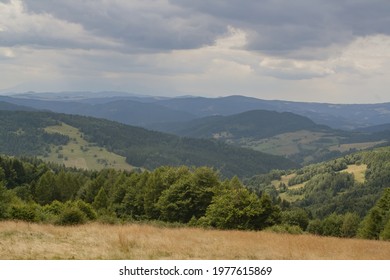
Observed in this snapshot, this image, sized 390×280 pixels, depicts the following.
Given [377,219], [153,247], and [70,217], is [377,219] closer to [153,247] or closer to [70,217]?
[70,217]

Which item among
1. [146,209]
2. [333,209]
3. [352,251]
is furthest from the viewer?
[333,209]

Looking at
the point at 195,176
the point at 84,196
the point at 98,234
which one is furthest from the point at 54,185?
the point at 98,234

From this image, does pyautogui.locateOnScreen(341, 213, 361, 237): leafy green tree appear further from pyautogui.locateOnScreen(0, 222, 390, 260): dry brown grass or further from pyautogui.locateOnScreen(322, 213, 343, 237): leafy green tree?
pyautogui.locateOnScreen(0, 222, 390, 260): dry brown grass

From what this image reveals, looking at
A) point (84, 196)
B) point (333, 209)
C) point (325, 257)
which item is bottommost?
point (333, 209)

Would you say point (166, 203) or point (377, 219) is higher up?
point (166, 203)

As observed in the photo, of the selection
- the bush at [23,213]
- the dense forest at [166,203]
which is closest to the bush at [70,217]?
the dense forest at [166,203]

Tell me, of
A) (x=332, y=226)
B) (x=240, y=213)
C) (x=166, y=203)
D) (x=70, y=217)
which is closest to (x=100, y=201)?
(x=166, y=203)

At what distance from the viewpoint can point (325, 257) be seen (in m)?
17.5

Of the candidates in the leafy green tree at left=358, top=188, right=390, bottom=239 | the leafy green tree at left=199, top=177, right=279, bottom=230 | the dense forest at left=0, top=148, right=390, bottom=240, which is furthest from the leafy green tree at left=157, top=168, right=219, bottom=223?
the leafy green tree at left=358, top=188, right=390, bottom=239

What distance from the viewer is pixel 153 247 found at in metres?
18.8

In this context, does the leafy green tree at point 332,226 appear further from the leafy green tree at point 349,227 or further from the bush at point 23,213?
the bush at point 23,213

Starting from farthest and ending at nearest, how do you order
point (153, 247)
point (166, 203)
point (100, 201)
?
point (100, 201), point (166, 203), point (153, 247)
